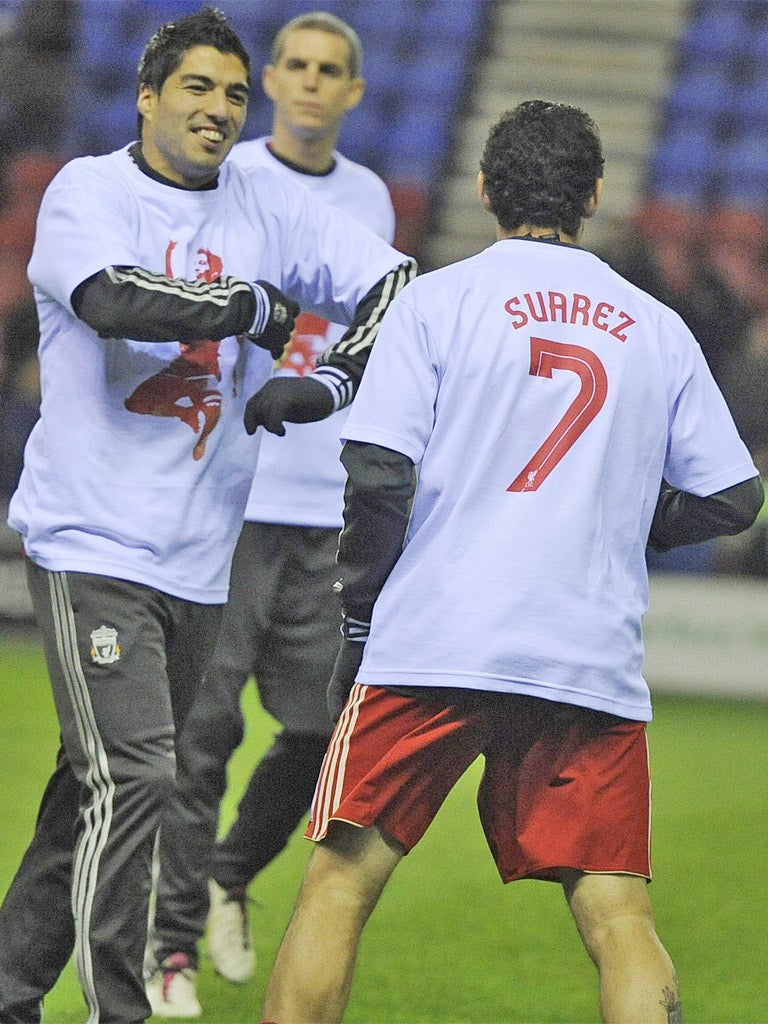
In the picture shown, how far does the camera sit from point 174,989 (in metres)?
3.62

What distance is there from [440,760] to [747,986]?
1.66 m

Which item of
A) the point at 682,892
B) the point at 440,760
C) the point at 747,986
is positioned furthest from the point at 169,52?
the point at 682,892

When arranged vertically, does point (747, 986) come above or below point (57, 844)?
below

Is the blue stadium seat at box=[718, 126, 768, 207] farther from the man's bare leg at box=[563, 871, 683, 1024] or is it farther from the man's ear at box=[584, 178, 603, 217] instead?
the man's bare leg at box=[563, 871, 683, 1024]

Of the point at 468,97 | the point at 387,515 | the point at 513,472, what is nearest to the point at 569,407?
the point at 513,472

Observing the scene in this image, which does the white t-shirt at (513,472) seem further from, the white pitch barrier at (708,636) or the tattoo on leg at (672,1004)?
the white pitch barrier at (708,636)

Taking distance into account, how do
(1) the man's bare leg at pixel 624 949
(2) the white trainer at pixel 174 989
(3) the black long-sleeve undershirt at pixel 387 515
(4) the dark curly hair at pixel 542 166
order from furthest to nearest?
(2) the white trainer at pixel 174 989 < (4) the dark curly hair at pixel 542 166 < (3) the black long-sleeve undershirt at pixel 387 515 < (1) the man's bare leg at pixel 624 949

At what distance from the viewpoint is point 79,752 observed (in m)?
2.96

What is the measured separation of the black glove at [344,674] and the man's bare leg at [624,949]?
19.1 inches

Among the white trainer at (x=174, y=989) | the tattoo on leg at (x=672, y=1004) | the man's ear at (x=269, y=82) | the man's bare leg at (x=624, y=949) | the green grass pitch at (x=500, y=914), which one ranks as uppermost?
the man's ear at (x=269, y=82)

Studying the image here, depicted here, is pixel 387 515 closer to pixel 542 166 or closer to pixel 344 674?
pixel 344 674

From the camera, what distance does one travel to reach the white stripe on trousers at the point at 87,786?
9.39 feet

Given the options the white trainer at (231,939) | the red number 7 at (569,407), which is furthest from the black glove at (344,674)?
the white trainer at (231,939)

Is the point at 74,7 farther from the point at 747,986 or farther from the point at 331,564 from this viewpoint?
the point at 747,986
